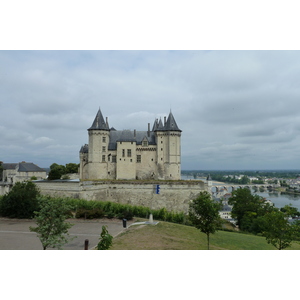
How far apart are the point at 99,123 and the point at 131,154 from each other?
7332 millimetres

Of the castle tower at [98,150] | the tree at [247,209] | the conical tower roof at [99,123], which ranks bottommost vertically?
the tree at [247,209]

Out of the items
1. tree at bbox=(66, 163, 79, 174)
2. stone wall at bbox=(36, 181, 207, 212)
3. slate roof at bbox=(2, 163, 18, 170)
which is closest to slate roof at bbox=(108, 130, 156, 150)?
stone wall at bbox=(36, 181, 207, 212)

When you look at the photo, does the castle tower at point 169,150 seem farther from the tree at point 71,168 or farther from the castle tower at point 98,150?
the tree at point 71,168

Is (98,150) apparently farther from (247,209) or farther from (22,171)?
(22,171)

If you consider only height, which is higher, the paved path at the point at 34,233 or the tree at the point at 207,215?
the tree at the point at 207,215

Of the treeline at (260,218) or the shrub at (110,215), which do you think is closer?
the treeline at (260,218)

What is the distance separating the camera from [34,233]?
55.4 feet

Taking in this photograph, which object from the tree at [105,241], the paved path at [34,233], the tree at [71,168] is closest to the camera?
the tree at [105,241]

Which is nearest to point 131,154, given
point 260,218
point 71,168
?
point 260,218

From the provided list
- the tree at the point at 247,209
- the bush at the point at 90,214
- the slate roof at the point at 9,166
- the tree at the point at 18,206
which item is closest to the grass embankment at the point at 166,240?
the bush at the point at 90,214

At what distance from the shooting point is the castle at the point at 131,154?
40.2 meters

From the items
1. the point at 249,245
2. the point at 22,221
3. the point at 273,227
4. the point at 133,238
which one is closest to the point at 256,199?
the point at 249,245

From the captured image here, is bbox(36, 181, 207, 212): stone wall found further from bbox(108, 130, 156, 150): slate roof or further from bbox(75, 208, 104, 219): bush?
bbox(75, 208, 104, 219): bush

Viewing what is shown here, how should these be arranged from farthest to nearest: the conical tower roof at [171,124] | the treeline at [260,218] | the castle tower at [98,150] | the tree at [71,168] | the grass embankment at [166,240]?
Result: the tree at [71,168], the conical tower roof at [171,124], the castle tower at [98,150], the treeline at [260,218], the grass embankment at [166,240]
